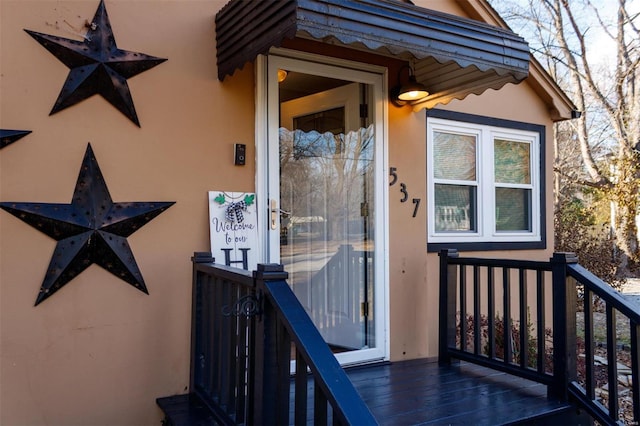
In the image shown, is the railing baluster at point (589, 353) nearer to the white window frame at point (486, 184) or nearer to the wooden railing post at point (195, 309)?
the white window frame at point (486, 184)

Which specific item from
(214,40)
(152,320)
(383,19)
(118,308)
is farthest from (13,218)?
(383,19)

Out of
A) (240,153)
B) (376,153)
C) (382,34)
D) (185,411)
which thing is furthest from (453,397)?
(382,34)

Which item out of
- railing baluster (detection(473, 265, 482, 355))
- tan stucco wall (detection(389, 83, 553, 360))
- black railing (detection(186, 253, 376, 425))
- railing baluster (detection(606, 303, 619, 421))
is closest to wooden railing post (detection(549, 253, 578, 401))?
railing baluster (detection(606, 303, 619, 421))

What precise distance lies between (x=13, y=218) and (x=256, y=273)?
4.86ft

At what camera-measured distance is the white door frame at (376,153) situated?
11.1ft

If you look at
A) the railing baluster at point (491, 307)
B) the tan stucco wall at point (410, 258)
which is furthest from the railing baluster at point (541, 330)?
the tan stucco wall at point (410, 258)

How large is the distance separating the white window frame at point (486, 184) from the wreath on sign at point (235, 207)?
1867 mm

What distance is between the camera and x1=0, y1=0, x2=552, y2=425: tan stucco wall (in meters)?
2.71

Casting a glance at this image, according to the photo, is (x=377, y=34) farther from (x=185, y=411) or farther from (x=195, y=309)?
(x=185, y=411)

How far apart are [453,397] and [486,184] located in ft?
8.34

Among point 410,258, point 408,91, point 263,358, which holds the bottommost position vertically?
point 263,358

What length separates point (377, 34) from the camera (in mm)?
2744

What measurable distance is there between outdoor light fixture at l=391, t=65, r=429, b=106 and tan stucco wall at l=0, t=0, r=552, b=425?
3.94ft

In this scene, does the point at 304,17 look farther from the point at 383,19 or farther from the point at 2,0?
the point at 2,0
